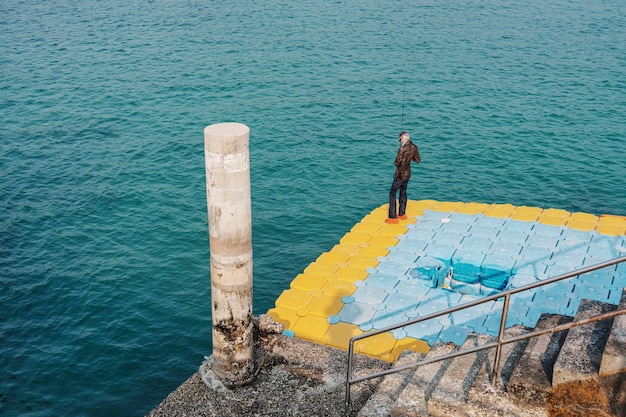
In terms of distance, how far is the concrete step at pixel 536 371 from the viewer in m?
6.80

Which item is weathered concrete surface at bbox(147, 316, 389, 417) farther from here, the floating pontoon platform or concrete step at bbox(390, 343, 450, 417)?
concrete step at bbox(390, 343, 450, 417)

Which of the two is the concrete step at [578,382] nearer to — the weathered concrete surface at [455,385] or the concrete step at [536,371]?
the concrete step at [536,371]

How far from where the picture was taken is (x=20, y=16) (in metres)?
41.9

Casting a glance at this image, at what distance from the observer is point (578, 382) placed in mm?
6574

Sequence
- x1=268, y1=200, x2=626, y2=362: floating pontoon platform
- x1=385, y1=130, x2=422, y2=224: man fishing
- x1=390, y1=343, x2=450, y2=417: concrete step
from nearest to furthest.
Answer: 1. x1=390, y1=343, x2=450, y2=417: concrete step
2. x1=268, y1=200, x2=626, y2=362: floating pontoon platform
3. x1=385, y1=130, x2=422, y2=224: man fishing

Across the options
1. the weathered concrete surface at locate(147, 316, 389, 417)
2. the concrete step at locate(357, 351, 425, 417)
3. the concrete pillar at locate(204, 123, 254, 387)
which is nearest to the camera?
the concrete step at locate(357, 351, 425, 417)

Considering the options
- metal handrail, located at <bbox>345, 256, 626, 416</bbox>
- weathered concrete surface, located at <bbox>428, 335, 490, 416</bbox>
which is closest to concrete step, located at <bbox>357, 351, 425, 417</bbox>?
metal handrail, located at <bbox>345, 256, 626, 416</bbox>

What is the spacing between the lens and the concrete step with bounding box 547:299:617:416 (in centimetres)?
652

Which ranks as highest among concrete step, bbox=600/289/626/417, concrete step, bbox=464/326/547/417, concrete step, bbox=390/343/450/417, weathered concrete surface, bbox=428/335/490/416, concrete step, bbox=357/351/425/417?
concrete step, bbox=600/289/626/417

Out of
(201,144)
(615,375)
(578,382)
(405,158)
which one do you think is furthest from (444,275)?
(201,144)

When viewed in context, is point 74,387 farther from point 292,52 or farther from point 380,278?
point 292,52

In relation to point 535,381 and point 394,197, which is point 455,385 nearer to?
point 535,381

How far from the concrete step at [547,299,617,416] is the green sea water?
8.17m

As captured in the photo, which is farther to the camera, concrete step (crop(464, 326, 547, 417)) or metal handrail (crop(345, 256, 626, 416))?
concrete step (crop(464, 326, 547, 417))
